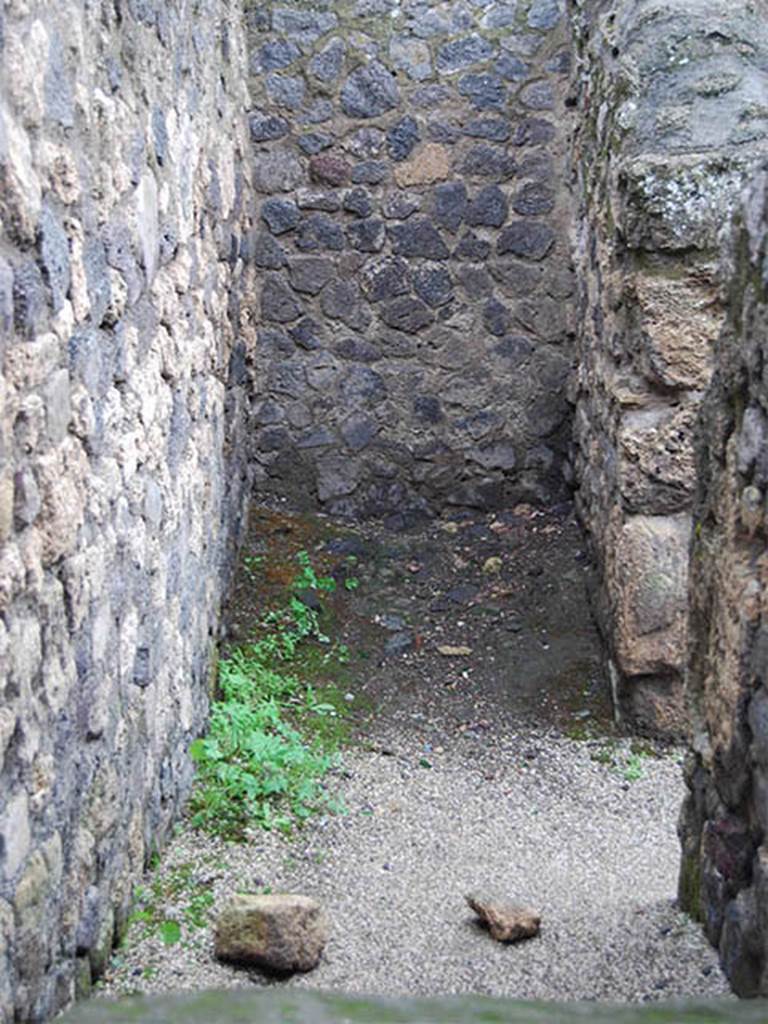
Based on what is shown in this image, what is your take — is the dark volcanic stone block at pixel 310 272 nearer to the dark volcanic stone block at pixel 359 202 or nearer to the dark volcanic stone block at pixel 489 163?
the dark volcanic stone block at pixel 359 202

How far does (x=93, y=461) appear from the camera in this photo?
6.90ft

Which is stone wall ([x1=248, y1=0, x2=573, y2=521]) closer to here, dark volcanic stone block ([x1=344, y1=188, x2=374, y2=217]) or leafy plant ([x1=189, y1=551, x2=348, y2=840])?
dark volcanic stone block ([x1=344, y1=188, x2=374, y2=217])

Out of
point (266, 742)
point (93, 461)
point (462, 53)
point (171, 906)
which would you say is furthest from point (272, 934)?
point (462, 53)

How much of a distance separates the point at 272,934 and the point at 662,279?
213cm

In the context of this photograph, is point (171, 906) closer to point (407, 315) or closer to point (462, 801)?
point (462, 801)


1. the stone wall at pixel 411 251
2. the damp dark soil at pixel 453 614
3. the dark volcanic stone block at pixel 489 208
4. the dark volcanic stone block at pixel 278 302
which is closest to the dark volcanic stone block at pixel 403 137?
the stone wall at pixel 411 251

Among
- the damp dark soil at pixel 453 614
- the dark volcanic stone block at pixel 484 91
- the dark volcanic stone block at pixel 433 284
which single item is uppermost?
the dark volcanic stone block at pixel 484 91

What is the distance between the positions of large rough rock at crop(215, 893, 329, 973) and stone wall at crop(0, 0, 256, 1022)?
0.76ft

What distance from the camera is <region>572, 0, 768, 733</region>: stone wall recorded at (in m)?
3.42

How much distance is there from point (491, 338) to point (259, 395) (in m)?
0.99

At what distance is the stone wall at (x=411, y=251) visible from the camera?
16.1 feet

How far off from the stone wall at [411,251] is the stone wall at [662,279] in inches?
39.5

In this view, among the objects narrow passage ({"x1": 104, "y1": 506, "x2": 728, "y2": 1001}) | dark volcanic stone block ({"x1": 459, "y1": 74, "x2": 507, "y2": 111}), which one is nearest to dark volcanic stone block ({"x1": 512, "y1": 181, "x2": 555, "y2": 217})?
dark volcanic stone block ({"x1": 459, "y1": 74, "x2": 507, "y2": 111})

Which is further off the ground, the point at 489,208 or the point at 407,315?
the point at 489,208
